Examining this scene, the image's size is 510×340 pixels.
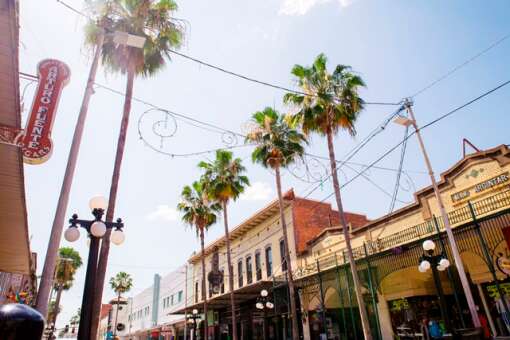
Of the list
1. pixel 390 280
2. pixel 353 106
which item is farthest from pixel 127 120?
pixel 390 280

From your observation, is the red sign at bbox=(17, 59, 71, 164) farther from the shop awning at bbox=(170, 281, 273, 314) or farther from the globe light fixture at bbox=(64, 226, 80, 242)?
the shop awning at bbox=(170, 281, 273, 314)

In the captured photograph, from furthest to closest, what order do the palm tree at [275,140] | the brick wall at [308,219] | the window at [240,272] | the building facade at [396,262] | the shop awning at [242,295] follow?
the window at [240,272] < the brick wall at [308,219] < the shop awning at [242,295] < the palm tree at [275,140] < the building facade at [396,262]

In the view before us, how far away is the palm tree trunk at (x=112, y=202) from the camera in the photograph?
7.94 m

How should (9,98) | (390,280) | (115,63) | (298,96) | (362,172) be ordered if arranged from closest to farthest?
(9,98), (115,63), (362,172), (298,96), (390,280)

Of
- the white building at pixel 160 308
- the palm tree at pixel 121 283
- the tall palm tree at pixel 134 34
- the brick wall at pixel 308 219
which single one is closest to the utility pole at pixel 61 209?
the tall palm tree at pixel 134 34

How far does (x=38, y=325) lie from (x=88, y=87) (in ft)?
23.2

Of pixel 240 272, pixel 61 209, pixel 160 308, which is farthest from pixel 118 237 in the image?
pixel 160 308

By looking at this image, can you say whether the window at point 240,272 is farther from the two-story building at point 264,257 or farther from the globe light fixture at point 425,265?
the globe light fixture at point 425,265

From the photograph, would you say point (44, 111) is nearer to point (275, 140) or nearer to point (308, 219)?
point (275, 140)

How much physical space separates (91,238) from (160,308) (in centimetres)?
4663

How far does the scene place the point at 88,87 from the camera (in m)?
7.64

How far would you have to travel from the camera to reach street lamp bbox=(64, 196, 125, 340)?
6051 mm

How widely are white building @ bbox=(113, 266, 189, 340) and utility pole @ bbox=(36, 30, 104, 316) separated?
34084 millimetres

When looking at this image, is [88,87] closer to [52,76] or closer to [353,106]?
[52,76]
